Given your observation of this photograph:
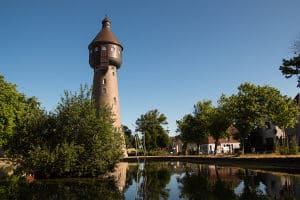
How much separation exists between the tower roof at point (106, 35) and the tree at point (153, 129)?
2653cm

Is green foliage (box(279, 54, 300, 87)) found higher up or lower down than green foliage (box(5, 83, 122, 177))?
higher up

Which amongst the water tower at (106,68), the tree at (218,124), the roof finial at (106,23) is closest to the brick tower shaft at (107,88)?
the water tower at (106,68)

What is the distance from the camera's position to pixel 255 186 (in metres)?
15.3

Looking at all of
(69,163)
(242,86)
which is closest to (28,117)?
(69,163)

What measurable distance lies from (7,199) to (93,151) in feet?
33.6

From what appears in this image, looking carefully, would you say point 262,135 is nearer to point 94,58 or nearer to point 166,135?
point 166,135

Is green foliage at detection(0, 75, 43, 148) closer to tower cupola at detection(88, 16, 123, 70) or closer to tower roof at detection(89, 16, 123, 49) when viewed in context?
tower cupola at detection(88, 16, 123, 70)

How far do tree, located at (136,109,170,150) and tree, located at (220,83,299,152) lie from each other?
36.8 m

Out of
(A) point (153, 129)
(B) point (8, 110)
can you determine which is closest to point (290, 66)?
(B) point (8, 110)

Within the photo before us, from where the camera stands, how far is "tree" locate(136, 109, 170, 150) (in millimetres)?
77062

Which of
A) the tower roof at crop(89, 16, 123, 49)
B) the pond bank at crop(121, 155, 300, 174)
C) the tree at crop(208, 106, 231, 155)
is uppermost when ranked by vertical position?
the tower roof at crop(89, 16, 123, 49)

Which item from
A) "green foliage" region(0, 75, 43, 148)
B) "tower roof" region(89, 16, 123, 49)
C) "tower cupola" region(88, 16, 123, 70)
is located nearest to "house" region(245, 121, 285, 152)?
"tower cupola" region(88, 16, 123, 70)

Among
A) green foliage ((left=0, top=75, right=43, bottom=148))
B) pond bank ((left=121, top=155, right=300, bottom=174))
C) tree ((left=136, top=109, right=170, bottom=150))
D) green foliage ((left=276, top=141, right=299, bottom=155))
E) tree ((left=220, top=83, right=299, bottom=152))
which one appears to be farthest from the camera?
tree ((left=136, top=109, right=170, bottom=150))

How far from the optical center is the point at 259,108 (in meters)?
40.3
